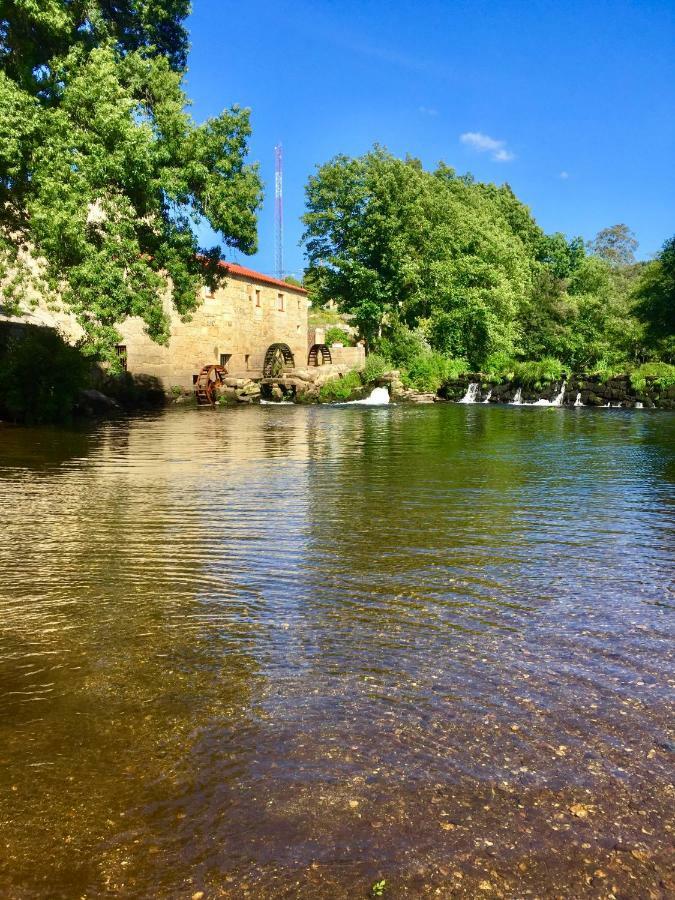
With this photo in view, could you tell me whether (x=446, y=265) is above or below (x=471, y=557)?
above

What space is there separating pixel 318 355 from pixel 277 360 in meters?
7.09

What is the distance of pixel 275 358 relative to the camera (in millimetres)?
40406

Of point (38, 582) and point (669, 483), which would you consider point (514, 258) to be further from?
point (38, 582)

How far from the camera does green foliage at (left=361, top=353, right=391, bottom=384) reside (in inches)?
1559

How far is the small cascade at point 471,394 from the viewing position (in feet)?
126

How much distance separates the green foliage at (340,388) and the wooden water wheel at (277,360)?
3.21 meters

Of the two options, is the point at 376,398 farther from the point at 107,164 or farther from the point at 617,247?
the point at 617,247

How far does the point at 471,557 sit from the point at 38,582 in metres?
3.24

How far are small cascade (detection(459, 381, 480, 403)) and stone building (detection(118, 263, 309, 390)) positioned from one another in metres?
11.1

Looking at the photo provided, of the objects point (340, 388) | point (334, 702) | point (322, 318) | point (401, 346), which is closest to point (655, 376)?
point (401, 346)

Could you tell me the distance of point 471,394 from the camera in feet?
128

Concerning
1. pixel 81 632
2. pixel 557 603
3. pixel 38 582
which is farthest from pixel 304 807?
pixel 38 582

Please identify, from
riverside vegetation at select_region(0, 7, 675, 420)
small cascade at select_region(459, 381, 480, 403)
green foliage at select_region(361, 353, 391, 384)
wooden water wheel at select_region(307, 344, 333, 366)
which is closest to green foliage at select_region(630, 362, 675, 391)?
riverside vegetation at select_region(0, 7, 675, 420)

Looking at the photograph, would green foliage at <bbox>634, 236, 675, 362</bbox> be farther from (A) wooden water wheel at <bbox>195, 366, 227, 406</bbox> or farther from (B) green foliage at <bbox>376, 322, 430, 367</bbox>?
(A) wooden water wheel at <bbox>195, 366, 227, 406</bbox>
